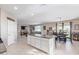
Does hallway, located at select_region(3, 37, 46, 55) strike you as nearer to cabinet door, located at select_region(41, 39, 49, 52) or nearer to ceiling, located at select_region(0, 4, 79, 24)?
cabinet door, located at select_region(41, 39, 49, 52)

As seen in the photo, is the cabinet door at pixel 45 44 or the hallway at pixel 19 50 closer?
the hallway at pixel 19 50

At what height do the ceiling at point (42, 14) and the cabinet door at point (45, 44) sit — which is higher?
the ceiling at point (42, 14)

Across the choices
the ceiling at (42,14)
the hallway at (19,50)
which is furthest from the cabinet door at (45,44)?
the ceiling at (42,14)

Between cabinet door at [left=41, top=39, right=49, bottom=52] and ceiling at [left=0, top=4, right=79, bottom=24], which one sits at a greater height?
ceiling at [left=0, top=4, right=79, bottom=24]

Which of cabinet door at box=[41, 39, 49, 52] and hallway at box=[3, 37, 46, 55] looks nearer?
hallway at box=[3, 37, 46, 55]

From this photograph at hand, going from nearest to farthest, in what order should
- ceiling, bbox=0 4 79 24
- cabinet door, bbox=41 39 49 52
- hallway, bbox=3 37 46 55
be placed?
ceiling, bbox=0 4 79 24 < hallway, bbox=3 37 46 55 < cabinet door, bbox=41 39 49 52

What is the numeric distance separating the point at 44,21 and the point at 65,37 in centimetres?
81

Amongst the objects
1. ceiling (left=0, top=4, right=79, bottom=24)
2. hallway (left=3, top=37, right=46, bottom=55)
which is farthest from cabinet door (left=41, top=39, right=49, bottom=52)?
ceiling (left=0, top=4, right=79, bottom=24)

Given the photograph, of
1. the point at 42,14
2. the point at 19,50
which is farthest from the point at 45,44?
the point at 42,14

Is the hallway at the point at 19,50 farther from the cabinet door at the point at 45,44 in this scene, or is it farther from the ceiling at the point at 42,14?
the ceiling at the point at 42,14

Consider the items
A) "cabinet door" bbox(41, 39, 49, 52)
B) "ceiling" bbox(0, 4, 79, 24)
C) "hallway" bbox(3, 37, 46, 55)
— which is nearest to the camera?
"ceiling" bbox(0, 4, 79, 24)
